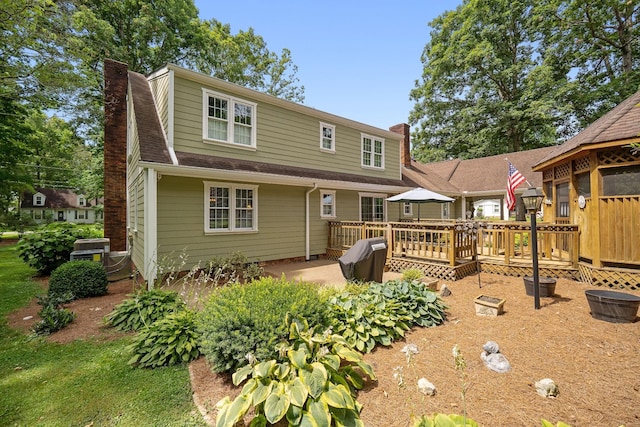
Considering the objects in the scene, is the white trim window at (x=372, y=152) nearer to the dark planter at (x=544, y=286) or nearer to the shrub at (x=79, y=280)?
the dark planter at (x=544, y=286)

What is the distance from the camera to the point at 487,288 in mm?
6227

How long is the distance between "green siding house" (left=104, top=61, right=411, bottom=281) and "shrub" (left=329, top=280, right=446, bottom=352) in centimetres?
478

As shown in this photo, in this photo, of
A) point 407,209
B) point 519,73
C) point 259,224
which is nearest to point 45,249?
point 259,224

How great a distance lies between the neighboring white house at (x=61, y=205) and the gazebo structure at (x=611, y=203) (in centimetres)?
4799

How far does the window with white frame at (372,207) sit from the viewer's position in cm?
1171

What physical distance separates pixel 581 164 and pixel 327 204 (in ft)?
24.6

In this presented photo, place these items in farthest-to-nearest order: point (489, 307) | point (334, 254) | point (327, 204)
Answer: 1. point (327, 204)
2. point (334, 254)
3. point (489, 307)

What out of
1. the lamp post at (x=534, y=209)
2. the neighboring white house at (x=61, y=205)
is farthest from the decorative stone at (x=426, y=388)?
the neighboring white house at (x=61, y=205)

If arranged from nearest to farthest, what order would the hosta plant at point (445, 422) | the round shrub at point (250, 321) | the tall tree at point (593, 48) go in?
1. the hosta plant at point (445, 422)
2. the round shrub at point (250, 321)
3. the tall tree at point (593, 48)

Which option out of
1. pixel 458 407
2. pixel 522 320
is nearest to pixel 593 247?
pixel 522 320

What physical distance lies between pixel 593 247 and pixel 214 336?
825cm

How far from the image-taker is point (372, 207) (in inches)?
472

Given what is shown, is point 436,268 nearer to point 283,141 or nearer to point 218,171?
point 218,171

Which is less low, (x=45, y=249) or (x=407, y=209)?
(x=407, y=209)
